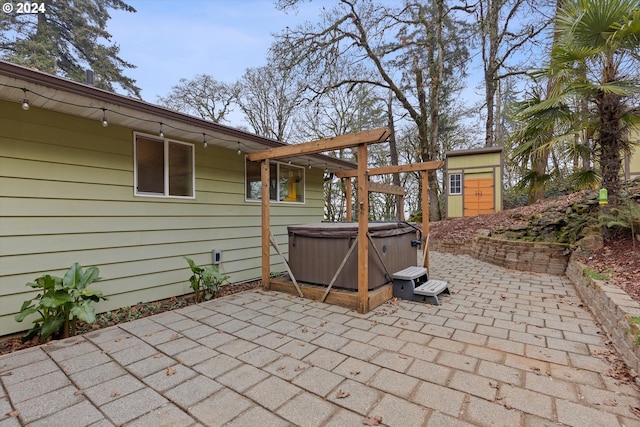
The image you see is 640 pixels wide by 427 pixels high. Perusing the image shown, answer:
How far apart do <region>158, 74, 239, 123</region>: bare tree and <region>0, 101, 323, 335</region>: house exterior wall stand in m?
9.98

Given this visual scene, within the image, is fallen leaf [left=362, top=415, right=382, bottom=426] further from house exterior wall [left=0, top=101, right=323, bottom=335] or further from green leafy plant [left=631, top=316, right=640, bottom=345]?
house exterior wall [left=0, top=101, right=323, bottom=335]

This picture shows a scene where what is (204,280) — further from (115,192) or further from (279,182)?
(279,182)

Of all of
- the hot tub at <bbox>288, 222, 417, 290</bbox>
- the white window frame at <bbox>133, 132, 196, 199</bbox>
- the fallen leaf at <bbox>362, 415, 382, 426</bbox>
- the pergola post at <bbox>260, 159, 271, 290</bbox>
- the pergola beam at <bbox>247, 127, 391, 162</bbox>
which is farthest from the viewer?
the pergola post at <bbox>260, 159, 271, 290</bbox>

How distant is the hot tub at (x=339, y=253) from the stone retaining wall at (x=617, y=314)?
220 centimetres

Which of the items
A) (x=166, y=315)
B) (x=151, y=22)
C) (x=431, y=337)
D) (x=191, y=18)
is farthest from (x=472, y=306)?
(x=151, y=22)

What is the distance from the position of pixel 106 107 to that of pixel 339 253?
3057mm

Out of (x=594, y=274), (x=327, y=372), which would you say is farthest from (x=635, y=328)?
(x=327, y=372)

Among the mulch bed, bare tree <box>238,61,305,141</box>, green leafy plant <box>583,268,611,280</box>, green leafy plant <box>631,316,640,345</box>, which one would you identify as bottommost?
the mulch bed

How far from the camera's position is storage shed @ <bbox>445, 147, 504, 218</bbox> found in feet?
35.5

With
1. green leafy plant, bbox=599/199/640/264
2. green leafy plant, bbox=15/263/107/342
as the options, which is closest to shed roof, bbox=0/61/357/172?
green leafy plant, bbox=15/263/107/342

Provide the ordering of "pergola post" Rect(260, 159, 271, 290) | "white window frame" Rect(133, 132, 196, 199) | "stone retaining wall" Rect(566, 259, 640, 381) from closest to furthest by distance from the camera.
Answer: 1. "stone retaining wall" Rect(566, 259, 640, 381)
2. "white window frame" Rect(133, 132, 196, 199)
3. "pergola post" Rect(260, 159, 271, 290)

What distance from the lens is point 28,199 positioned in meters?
2.92

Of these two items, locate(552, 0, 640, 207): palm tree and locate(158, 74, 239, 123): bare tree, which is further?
locate(158, 74, 239, 123): bare tree

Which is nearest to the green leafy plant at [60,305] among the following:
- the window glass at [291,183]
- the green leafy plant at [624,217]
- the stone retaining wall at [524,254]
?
the window glass at [291,183]
